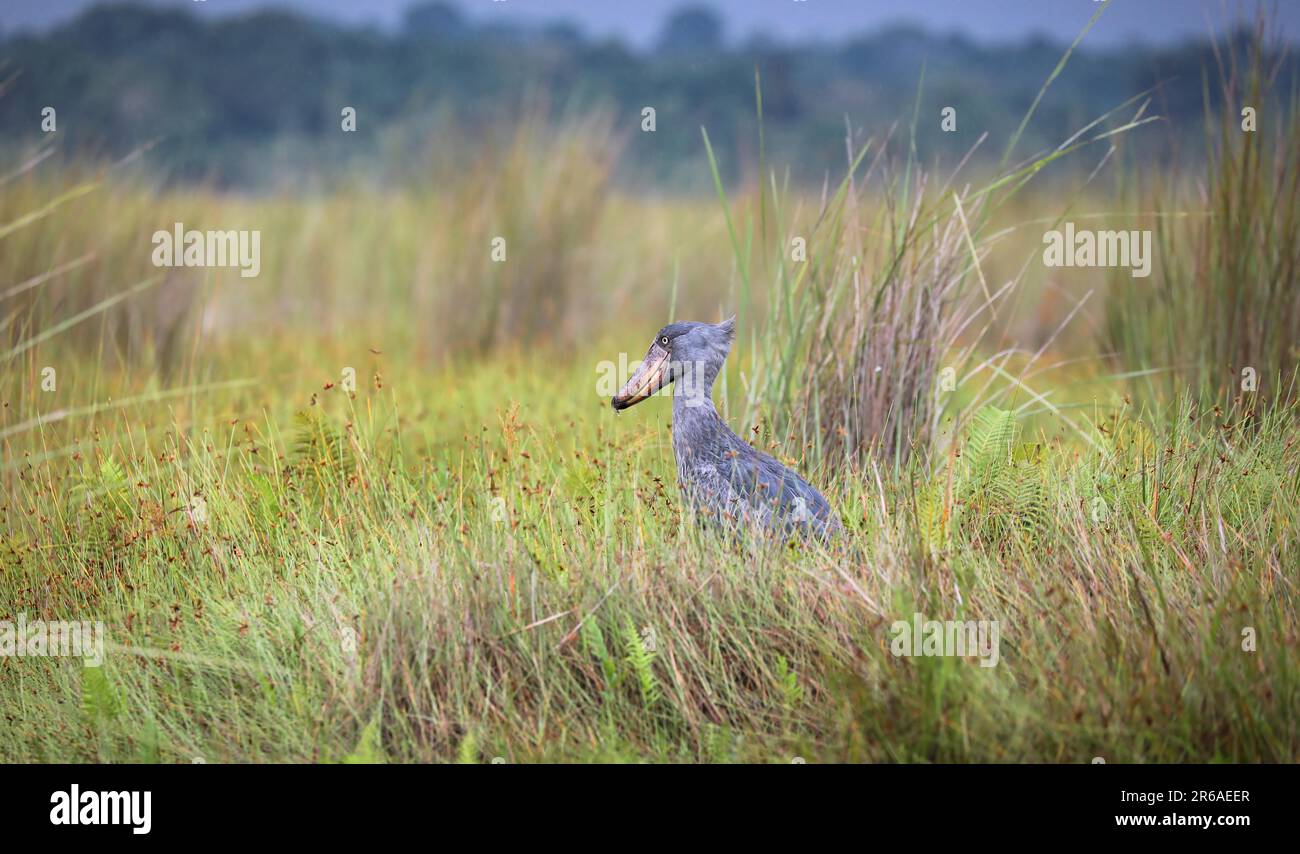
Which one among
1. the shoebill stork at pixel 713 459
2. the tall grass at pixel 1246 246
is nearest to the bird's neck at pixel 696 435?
the shoebill stork at pixel 713 459

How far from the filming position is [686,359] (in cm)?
389

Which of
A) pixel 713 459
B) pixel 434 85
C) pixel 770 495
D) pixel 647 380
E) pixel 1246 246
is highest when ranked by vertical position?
pixel 434 85

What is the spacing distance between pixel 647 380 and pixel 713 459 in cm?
33

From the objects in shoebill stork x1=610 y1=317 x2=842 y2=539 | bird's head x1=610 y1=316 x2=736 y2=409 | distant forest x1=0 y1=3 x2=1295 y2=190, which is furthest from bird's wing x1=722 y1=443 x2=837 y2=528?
distant forest x1=0 y1=3 x2=1295 y2=190

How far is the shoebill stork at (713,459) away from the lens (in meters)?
3.62

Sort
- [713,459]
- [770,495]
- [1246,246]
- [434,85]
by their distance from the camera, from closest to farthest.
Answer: [770,495] < [713,459] < [1246,246] < [434,85]

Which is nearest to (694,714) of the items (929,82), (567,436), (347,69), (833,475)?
(833,475)

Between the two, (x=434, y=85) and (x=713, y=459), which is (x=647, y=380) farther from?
(x=434, y=85)

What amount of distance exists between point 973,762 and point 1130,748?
0.36 metres

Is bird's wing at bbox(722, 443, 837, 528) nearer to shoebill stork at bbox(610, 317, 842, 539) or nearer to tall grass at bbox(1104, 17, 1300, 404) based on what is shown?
shoebill stork at bbox(610, 317, 842, 539)

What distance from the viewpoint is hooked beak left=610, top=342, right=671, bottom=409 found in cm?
381

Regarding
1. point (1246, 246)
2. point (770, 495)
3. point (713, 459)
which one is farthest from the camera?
point (1246, 246)

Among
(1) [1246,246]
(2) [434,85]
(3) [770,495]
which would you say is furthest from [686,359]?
(2) [434,85]

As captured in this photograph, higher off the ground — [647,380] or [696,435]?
[647,380]
